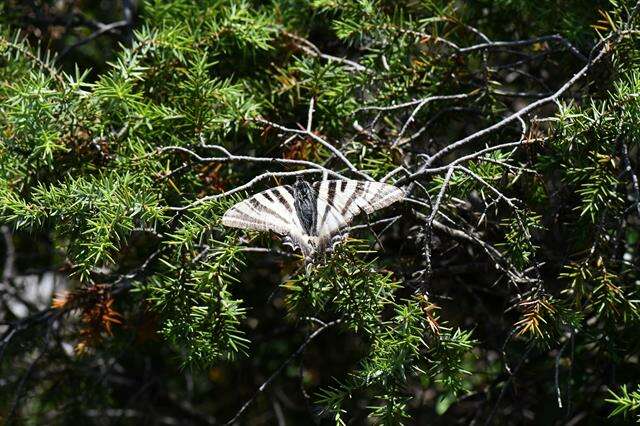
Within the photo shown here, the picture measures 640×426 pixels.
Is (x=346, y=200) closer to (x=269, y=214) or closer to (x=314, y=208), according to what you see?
(x=314, y=208)

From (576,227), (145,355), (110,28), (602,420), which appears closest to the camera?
(576,227)

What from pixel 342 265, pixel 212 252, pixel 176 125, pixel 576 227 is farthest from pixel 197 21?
pixel 576 227

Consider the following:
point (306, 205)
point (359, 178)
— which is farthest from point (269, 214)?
point (359, 178)

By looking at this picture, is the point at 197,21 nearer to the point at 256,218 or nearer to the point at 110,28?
the point at 110,28
